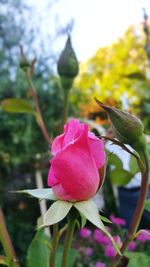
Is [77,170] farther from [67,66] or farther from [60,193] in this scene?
[67,66]

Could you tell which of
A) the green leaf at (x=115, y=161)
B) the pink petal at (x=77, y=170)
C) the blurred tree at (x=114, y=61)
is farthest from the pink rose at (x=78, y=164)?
the blurred tree at (x=114, y=61)

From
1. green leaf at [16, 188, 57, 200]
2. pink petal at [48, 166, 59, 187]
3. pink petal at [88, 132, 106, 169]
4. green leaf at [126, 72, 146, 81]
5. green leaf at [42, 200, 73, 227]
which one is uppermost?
pink petal at [88, 132, 106, 169]

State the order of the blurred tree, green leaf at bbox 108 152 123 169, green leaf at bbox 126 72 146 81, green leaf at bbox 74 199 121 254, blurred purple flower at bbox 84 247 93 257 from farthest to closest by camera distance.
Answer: the blurred tree < blurred purple flower at bbox 84 247 93 257 < green leaf at bbox 126 72 146 81 < green leaf at bbox 108 152 123 169 < green leaf at bbox 74 199 121 254

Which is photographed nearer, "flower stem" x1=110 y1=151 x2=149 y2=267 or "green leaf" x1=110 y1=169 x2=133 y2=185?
"flower stem" x1=110 y1=151 x2=149 y2=267

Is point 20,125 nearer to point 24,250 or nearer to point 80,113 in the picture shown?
point 80,113

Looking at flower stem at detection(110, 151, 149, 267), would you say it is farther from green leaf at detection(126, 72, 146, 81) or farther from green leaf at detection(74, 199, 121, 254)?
green leaf at detection(126, 72, 146, 81)

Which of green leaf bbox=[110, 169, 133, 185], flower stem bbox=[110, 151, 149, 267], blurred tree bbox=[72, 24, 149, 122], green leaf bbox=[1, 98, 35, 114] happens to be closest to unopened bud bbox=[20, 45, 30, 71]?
green leaf bbox=[1, 98, 35, 114]

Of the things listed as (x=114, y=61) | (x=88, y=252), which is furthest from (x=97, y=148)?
(x=114, y=61)

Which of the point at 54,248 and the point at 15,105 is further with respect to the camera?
the point at 15,105
